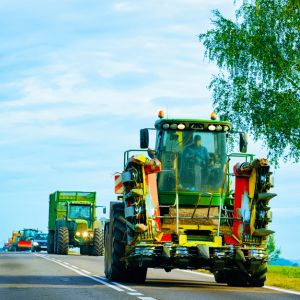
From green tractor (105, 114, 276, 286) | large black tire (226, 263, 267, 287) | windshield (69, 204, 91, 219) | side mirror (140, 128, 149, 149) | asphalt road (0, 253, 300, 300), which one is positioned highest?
windshield (69, 204, 91, 219)

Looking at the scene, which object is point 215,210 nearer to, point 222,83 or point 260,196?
point 260,196

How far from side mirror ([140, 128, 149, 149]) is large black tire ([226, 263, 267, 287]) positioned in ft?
11.3

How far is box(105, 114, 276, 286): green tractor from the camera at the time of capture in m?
19.8

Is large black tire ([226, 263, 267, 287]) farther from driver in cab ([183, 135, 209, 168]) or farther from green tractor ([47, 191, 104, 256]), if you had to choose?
green tractor ([47, 191, 104, 256])

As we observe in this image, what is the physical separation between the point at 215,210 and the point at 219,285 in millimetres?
2027

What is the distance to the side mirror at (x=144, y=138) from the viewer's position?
1998 cm

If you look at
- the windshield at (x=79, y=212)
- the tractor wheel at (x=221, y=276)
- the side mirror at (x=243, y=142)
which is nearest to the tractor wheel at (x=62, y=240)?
the windshield at (x=79, y=212)

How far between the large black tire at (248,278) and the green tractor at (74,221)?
30.0 m

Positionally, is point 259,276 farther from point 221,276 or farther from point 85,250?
point 85,250

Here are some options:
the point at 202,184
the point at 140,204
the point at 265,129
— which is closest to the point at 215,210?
the point at 202,184

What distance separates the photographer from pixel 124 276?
70.3 ft

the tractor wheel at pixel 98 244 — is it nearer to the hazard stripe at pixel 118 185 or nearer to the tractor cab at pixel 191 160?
the hazard stripe at pixel 118 185

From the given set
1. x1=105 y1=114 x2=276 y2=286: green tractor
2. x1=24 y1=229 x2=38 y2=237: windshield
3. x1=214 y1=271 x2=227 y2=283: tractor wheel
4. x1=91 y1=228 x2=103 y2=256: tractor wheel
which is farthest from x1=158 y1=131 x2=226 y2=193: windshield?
x1=24 y1=229 x2=38 y2=237: windshield

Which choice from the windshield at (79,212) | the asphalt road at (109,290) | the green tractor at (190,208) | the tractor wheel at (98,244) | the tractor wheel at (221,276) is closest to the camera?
the asphalt road at (109,290)
